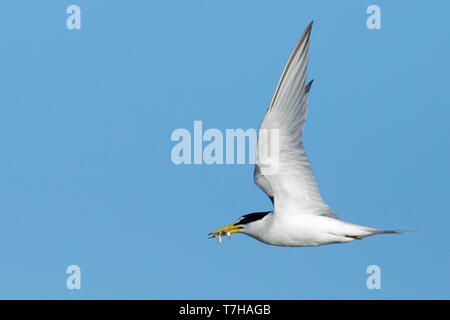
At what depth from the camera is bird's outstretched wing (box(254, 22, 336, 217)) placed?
1094cm

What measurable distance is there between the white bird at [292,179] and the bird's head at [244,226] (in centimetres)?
5

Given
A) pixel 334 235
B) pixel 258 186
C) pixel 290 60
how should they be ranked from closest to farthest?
1. pixel 290 60
2. pixel 334 235
3. pixel 258 186

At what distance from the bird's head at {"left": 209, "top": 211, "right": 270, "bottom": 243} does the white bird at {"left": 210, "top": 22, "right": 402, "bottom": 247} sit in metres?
0.05

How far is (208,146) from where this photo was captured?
11.7 metres

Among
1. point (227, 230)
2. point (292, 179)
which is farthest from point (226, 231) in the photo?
point (292, 179)

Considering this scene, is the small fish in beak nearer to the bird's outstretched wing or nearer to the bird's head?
the bird's head

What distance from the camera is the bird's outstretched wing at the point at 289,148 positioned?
1094cm

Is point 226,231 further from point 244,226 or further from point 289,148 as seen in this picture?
point 289,148

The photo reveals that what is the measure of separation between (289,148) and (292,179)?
56cm

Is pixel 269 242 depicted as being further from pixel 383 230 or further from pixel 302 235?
pixel 383 230

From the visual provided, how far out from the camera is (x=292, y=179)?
457 inches
